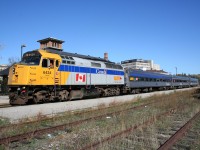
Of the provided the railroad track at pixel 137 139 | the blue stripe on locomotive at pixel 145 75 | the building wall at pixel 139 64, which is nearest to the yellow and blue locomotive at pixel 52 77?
the blue stripe on locomotive at pixel 145 75

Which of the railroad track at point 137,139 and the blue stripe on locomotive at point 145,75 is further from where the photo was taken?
the blue stripe on locomotive at point 145,75

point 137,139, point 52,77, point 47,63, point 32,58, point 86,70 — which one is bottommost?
point 137,139

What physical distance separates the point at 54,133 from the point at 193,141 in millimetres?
4756

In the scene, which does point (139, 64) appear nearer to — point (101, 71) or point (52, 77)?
point (101, 71)

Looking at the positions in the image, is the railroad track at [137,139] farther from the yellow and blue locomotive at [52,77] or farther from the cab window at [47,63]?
the cab window at [47,63]

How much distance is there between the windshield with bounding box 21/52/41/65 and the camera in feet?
58.3

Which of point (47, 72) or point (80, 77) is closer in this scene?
point (47, 72)

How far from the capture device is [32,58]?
18.1 meters

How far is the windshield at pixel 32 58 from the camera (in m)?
17.8

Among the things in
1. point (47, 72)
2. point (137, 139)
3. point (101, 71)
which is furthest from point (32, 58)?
point (137, 139)

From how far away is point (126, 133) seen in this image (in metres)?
7.82

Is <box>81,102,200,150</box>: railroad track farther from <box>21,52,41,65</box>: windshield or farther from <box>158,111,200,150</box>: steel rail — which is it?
<box>21,52,41,65</box>: windshield

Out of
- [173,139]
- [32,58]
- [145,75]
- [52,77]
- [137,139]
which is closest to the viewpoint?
[173,139]

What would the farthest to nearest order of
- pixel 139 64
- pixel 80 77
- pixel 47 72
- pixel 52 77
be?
pixel 139 64 → pixel 80 77 → pixel 52 77 → pixel 47 72
